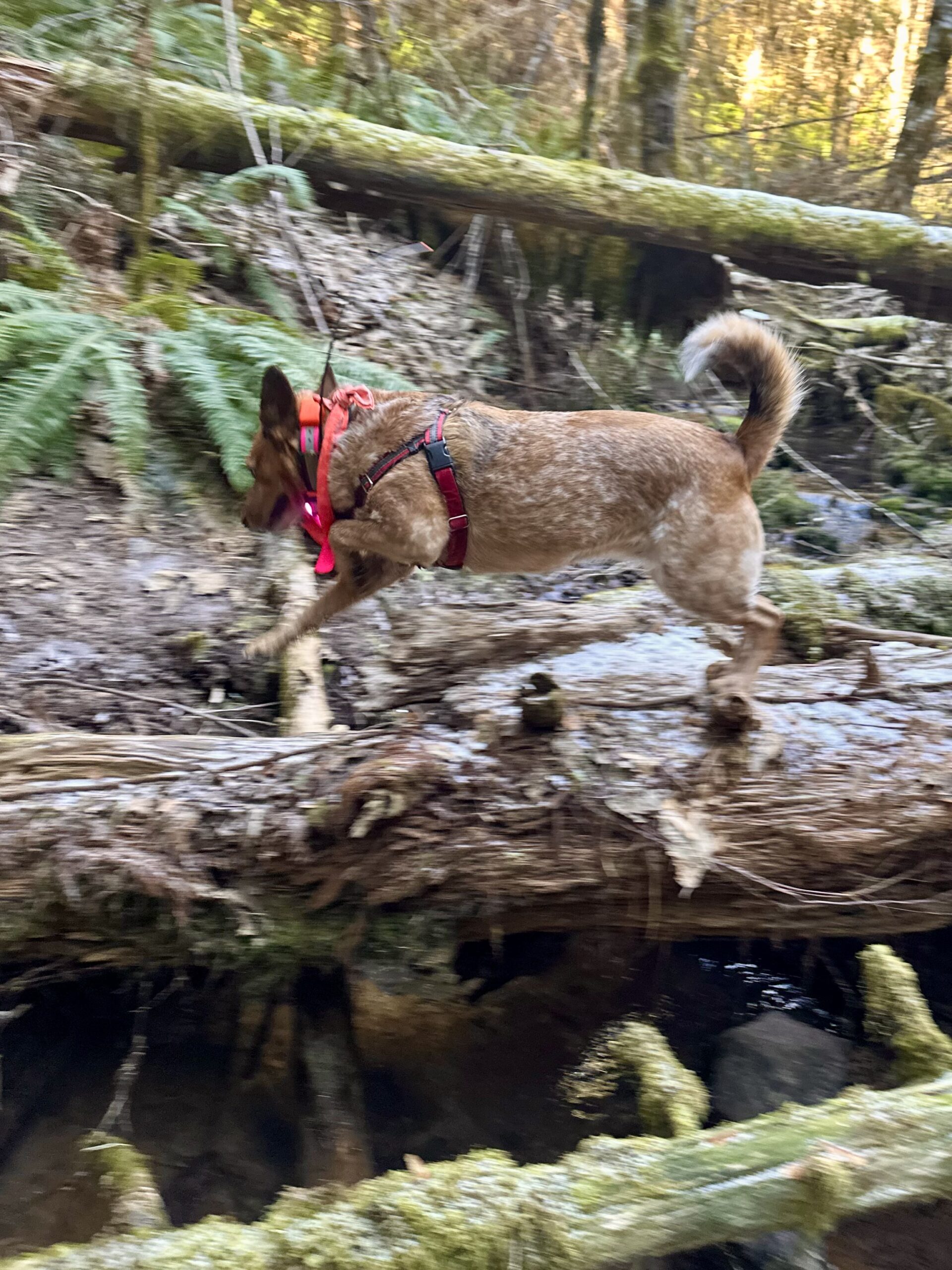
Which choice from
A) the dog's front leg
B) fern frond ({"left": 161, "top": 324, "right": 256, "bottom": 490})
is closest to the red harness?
the dog's front leg

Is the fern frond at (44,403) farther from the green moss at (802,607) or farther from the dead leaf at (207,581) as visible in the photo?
the green moss at (802,607)

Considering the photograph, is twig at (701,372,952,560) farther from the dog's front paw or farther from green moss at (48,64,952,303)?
the dog's front paw

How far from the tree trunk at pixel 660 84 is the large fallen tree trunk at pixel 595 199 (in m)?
2.41

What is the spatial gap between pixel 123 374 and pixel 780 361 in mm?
3485

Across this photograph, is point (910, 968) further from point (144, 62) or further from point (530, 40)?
point (530, 40)

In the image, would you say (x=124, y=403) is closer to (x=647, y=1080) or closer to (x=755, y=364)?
(x=755, y=364)

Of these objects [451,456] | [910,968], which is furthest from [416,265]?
[910,968]

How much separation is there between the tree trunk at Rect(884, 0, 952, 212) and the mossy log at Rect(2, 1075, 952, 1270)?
932 cm

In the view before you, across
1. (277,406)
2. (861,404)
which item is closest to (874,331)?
(861,404)

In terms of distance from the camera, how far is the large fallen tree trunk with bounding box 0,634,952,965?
3.05 meters

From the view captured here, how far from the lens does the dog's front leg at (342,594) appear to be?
4098 mm

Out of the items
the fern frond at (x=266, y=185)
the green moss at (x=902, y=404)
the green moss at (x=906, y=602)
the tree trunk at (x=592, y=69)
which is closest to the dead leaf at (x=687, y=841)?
the green moss at (x=906, y=602)

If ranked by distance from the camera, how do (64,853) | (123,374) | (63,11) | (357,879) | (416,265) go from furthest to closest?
1. (416,265)
2. (63,11)
3. (123,374)
4. (357,879)
5. (64,853)

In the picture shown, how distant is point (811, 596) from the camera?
199 inches
